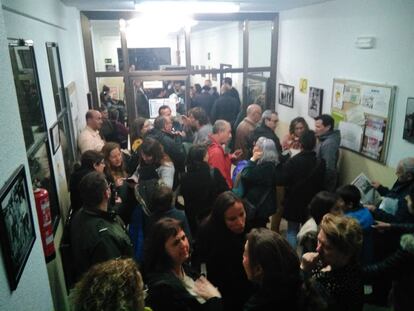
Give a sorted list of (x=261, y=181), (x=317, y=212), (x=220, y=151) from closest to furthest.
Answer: (x=317, y=212) → (x=261, y=181) → (x=220, y=151)

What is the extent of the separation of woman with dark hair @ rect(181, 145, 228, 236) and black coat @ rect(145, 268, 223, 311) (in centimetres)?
135

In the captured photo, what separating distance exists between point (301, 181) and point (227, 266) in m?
1.78

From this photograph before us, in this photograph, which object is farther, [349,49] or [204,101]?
[204,101]

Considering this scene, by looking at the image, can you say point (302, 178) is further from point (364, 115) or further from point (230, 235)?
point (230, 235)

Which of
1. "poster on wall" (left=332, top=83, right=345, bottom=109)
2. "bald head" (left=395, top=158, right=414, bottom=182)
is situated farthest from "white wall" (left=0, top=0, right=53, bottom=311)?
"poster on wall" (left=332, top=83, right=345, bottom=109)

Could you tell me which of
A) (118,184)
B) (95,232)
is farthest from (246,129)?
(95,232)

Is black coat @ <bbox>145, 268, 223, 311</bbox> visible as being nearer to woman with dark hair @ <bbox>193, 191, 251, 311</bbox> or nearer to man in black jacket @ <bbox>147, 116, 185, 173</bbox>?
woman with dark hair @ <bbox>193, 191, 251, 311</bbox>

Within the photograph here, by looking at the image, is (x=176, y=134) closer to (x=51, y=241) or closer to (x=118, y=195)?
(x=118, y=195)

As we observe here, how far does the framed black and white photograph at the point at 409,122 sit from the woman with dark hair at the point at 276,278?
2731mm

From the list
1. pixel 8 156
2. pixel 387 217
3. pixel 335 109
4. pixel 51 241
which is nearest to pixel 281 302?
pixel 8 156

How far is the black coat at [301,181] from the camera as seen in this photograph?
3.60 meters

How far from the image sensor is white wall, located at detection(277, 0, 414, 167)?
3.67m

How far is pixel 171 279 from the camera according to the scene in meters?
1.71

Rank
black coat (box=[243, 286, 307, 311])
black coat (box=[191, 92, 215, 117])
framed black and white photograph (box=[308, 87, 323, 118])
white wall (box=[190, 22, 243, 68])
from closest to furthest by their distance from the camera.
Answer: black coat (box=[243, 286, 307, 311]), framed black and white photograph (box=[308, 87, 323, 118]), black coat (box=[191, 92, 215, 117]), white wall (box=[190, 22, 243, 68])
